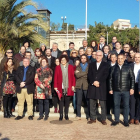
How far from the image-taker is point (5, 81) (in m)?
7.37

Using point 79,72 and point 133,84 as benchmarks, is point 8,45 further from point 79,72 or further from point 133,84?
point 133,84

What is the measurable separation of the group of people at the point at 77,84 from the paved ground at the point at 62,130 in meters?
0.32

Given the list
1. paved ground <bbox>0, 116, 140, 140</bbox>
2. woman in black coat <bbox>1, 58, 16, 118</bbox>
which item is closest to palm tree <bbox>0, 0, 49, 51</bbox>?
woman in black coat <bbox>1, 58, 16, 118</bbox>

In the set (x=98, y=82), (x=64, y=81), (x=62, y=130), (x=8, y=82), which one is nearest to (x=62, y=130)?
(x=62, y=130)

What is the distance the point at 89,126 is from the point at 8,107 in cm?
291

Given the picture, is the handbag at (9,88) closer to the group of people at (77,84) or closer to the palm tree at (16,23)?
the group of people at (77,84)

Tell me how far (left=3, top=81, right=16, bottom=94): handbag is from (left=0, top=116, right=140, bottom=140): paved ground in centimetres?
92

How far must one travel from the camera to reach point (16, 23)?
1344 cm

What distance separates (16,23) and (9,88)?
7.18 metres

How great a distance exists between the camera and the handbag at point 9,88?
7223mm

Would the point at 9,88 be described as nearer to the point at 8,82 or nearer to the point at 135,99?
the point at 8,82

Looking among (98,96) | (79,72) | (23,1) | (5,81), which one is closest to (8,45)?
(23,1)

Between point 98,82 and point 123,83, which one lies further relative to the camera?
point 98,82

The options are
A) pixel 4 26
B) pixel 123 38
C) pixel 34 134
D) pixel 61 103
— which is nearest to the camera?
pixel 34 134
